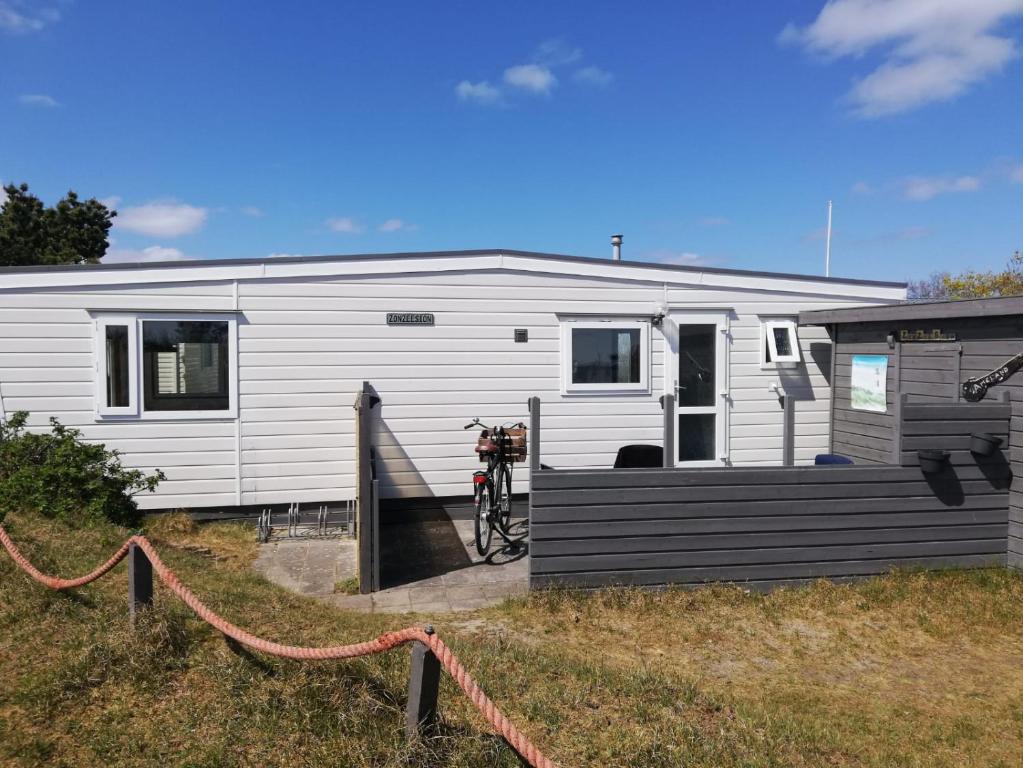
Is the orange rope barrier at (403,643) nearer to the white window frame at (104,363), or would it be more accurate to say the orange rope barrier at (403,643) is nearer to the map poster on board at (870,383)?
the white window frame at (104,363)

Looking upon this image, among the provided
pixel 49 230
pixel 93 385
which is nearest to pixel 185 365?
pixel 93 385

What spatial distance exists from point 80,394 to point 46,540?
6.64 ft

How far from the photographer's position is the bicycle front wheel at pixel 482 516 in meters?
6.64

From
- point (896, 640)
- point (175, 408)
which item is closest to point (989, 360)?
point (896, 640)

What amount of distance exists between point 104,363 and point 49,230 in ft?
68.0

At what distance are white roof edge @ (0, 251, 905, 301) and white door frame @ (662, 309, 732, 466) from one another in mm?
349

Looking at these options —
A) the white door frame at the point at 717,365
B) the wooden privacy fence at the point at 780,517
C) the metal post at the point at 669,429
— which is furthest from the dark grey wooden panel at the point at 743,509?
the white door frame at the point at 717,365

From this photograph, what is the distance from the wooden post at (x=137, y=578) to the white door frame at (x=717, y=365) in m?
5.93

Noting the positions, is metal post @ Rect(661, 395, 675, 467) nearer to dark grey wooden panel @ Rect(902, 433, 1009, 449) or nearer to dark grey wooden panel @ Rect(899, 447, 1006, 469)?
dark grey wooden panel @ Rect(902, 433, 1009, 449)

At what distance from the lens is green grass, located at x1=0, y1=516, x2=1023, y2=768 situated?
298cm

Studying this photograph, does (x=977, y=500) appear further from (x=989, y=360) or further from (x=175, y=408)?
(x=175, y=408)

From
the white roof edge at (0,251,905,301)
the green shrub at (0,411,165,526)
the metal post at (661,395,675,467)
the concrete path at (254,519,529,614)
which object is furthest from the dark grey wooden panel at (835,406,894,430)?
the green shrub at (0,411,165,526)

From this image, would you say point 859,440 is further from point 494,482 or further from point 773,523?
point 494,482

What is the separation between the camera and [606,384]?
8.30 meters
